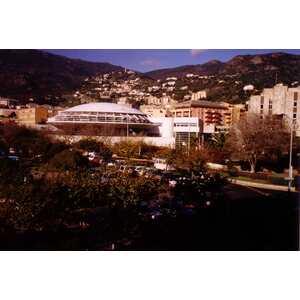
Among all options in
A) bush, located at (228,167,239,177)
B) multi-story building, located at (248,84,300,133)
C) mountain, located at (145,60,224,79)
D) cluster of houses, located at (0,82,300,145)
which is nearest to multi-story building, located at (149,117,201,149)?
cluster of houses, located at (0,82,300,145)

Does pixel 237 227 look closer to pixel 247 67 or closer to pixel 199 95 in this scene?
pixel 247 67

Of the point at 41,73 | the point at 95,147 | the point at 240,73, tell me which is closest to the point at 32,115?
the point at 41,73

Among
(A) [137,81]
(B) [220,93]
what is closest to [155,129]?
(A) [137,81]

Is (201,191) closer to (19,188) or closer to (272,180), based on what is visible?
(272,180)

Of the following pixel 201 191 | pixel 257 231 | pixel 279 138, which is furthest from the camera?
pixel 279 138

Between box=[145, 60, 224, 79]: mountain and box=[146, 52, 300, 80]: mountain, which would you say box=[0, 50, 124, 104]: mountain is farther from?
box=[146, 52, 300, 80]: mountain

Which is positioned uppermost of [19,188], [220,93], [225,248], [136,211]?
[220,93]

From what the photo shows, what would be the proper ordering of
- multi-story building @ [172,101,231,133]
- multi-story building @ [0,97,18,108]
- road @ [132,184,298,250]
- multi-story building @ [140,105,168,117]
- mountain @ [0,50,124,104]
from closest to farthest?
road @ [132,184,298,250] → mountain @ [0,50,124,104] → multi-story building @ [0,97,18,108] → multi-story building @ [172,101,231,133] → multi-story building @ [140,105,168,117]
